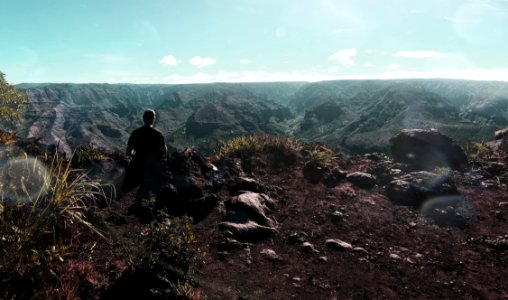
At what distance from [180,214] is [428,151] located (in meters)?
10.5

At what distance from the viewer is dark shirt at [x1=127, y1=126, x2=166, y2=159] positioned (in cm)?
1058

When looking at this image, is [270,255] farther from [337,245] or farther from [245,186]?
[245,186]

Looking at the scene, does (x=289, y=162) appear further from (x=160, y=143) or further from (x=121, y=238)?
(x=121, y=238)

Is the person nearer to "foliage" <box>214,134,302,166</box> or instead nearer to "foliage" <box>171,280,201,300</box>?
"foliage" <box>214,134,302,166</box>

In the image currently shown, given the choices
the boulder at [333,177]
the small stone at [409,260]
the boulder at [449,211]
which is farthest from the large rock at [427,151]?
the small stone at [409,260]

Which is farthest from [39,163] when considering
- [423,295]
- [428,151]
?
[428,151]

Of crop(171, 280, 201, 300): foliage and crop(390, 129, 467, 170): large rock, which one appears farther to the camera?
crop(390, 129, 467, 170): large rock

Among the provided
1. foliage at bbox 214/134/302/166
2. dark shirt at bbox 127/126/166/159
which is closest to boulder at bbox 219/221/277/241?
dark shirt at bbox 127/126/166/159

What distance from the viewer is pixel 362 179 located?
12945mm

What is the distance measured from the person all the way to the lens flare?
3511 millimetres

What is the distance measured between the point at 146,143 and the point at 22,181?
16.2 ft

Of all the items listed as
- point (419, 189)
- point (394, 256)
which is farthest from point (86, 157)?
point (419, 189)

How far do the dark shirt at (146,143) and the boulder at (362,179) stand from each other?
Answer: 642 centimetres

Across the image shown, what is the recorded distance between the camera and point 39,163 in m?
7.11
